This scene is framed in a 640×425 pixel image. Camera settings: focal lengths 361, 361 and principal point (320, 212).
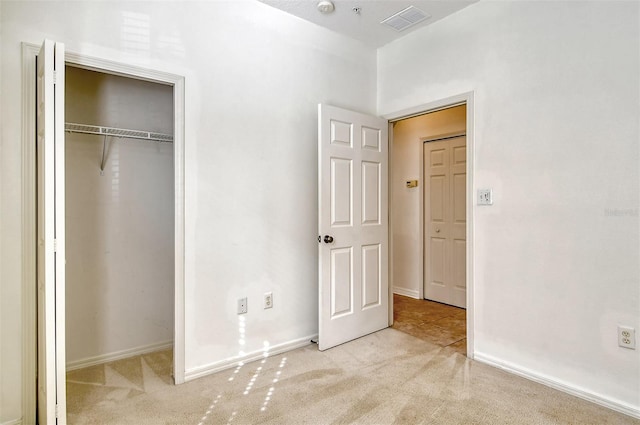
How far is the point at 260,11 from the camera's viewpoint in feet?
9.05

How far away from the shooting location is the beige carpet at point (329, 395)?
2002mm

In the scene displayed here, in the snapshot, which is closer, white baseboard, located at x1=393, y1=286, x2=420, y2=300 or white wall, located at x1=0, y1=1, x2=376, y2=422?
white wall, located at x1=0, y1=1, x2=376, y2=422

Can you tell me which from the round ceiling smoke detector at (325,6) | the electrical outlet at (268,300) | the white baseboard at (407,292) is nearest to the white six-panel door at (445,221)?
the white baseboard at (407,292)

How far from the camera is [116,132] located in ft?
8.94

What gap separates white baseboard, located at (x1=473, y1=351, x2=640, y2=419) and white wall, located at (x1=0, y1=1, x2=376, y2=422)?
1406mm

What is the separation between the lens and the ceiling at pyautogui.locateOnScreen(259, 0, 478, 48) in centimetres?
274

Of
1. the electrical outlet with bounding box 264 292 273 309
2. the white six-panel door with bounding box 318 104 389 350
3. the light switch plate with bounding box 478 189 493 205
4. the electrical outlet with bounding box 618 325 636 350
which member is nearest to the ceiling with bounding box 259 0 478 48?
the white six-panel door with bounding box 318 104 389 350

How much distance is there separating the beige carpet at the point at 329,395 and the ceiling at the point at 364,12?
107 inches

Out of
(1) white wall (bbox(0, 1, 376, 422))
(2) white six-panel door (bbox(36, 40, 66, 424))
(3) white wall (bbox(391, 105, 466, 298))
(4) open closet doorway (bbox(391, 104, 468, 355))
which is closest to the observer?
(2) white six-panel door (bbox(36, 40, 66, 424))

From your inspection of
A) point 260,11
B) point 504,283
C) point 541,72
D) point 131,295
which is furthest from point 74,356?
point 541,72

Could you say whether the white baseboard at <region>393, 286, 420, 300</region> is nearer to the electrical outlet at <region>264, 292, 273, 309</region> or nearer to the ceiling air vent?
the electrical outlet at <region>264, 292, 273, 309</region>

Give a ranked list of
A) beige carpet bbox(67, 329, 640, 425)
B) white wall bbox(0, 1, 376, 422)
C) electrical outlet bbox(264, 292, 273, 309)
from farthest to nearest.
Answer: electrical outlet bbox(264, 292, 273, 309) → beige carpet bbox(67, 329, 640, 425) → white wall bbox(0, 1, 376, 422)

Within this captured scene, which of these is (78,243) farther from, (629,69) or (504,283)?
(629,69)

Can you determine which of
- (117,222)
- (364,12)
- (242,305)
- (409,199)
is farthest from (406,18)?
(117,222)
